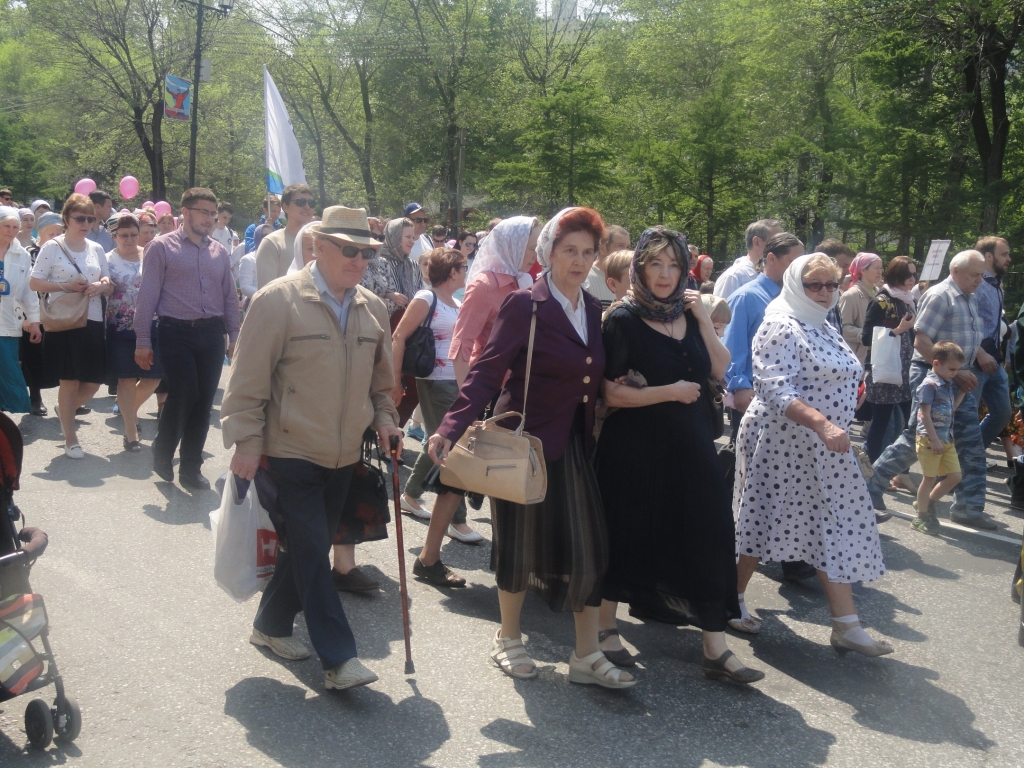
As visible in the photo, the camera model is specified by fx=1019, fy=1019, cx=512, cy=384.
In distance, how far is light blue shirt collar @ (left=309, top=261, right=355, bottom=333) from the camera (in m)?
4.23

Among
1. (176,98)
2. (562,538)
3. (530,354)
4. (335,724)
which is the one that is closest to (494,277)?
(530,354)

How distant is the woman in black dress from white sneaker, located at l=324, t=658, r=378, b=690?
3.72ft

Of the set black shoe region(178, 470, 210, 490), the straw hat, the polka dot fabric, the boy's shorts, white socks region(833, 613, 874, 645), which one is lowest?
black shoe region(178, 470, 210, 490)

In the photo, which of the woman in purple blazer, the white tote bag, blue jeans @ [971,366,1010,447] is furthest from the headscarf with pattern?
blue jeans @ [971,366,1010,447]

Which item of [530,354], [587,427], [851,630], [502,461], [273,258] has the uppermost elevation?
[273,258]

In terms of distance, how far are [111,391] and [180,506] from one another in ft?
13.6

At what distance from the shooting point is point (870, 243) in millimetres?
22344

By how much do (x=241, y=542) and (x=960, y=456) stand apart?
5.69 metres

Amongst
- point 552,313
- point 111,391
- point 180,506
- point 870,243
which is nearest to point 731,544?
point 552,313

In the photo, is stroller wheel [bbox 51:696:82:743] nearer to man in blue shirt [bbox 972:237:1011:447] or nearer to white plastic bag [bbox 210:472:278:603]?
white plastic bag [bbox 210:472:278:603]

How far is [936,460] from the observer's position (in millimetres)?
7219

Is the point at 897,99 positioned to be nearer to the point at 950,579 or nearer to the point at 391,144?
the point at 950,579

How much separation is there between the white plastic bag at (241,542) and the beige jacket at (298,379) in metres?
0.33

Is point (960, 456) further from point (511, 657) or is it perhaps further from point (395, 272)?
point (511, 657)
